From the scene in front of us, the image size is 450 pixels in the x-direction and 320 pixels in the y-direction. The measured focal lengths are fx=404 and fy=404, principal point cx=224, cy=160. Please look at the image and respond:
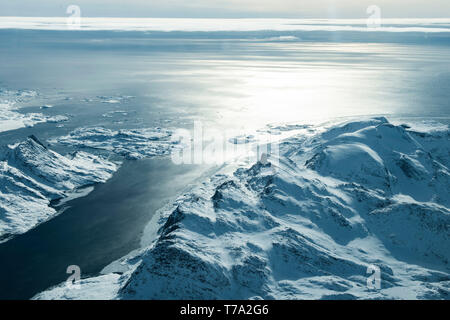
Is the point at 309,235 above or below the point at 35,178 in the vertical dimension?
below

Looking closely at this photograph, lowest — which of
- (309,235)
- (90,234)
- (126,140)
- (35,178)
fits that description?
(90,234)

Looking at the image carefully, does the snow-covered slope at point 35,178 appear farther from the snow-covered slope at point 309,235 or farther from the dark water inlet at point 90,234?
the snow-covered slope at point 309,235

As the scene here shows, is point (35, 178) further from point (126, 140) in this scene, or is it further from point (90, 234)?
point (126, 140)

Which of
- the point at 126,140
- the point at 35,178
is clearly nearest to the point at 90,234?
the point at 35,178

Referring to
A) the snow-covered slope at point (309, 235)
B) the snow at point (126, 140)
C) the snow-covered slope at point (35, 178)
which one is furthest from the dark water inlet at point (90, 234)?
the snow at point (126, 140)

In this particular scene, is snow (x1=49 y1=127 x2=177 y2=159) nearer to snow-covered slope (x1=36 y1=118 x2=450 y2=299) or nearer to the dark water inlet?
the dark water inlet

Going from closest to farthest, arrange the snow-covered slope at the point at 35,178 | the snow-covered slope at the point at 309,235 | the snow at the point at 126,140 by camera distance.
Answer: the snow-covered slope at the point at 309,235 → the snow-covered slope at the point at 35,178 → the snow at the point at 126,140
